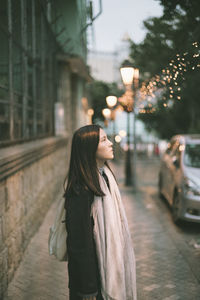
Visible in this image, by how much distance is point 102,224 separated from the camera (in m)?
2.69

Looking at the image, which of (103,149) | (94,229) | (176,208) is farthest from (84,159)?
(176,208)

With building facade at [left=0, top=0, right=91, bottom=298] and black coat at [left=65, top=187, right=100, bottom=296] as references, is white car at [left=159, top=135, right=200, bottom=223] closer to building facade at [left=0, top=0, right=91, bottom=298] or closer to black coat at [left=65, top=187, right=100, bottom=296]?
building facade at [left=0, top=0, right=91, bottom=298]

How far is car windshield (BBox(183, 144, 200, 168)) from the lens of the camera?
8.09m

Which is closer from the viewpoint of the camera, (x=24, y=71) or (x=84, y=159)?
(x=84, y=159)

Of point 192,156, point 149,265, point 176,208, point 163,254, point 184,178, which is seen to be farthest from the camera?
point 192,156

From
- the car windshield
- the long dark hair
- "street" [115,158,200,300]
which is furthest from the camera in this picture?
the car windshield

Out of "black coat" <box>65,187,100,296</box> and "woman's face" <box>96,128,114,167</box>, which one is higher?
"woman's face" <box>96,128,114,167</box>

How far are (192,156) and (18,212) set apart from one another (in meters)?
4.51

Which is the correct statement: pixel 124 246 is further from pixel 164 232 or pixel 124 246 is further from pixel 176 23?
pixel 176 23

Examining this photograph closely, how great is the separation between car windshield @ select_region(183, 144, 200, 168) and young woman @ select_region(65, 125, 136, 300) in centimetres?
551

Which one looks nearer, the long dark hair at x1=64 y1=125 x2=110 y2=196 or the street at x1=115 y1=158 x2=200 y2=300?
the long dark hair at x1=64 y1=125 x2=110 y2=196

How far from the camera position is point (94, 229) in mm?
2691

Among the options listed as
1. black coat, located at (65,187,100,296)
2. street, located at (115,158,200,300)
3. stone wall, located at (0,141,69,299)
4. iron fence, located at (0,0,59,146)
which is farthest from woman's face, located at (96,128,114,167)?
iron fence, located at (0,0,59,146)

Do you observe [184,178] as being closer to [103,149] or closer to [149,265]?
[149,265]
